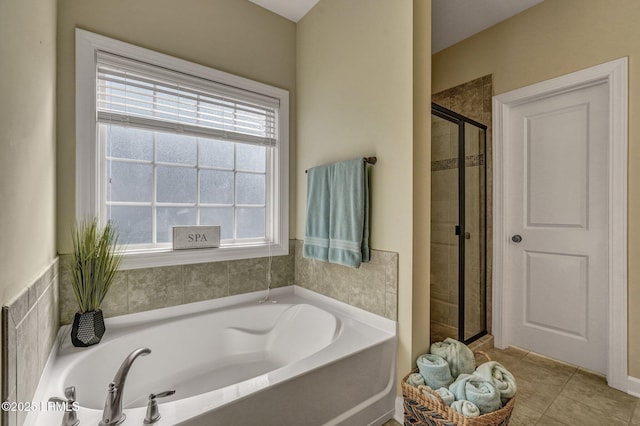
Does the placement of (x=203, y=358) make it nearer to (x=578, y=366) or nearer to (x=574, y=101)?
(x=578, y=366)

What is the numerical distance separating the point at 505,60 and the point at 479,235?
144 cm

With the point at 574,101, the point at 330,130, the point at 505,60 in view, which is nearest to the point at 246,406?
the point at 330,130

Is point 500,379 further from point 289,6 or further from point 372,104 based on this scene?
point 289,6

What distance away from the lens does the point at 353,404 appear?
150 cm

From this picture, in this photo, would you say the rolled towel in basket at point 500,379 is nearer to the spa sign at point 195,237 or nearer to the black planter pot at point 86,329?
the spa sign at point 195,237

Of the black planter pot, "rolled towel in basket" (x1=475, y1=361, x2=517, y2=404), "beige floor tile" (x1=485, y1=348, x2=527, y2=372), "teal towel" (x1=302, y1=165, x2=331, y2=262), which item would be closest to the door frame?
"beige floor tile" (x1=485, y1=348, x2=527, y2=372)

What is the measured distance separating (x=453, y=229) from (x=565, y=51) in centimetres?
147

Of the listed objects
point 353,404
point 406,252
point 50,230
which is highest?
point 50,230

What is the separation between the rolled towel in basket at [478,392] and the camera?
1.30m

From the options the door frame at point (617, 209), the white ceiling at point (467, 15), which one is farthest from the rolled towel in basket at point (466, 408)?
the white ceiling at point (467, 15)

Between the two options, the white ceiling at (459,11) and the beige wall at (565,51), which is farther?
the white ceiling at (459,11)

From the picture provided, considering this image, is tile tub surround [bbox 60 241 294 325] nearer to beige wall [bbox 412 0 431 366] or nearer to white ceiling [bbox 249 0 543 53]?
beige wall [bbox 412 0 431 366]

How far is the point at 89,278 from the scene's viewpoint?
1.54 meters

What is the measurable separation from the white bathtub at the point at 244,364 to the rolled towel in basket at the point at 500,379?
0.45 metres
